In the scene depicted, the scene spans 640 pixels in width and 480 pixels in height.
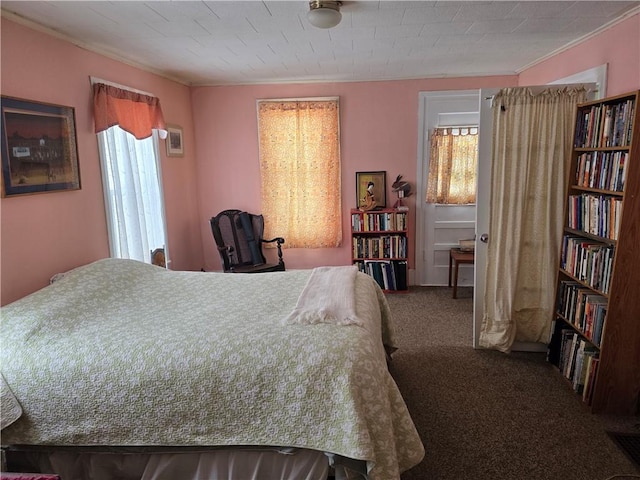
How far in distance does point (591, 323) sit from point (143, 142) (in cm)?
365

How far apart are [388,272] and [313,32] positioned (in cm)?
268

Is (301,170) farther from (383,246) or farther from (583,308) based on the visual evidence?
(583,308)

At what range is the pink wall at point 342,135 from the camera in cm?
468

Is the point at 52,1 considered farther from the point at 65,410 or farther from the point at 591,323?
the point at 591,323

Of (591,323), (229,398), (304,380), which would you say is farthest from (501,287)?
(229,398)

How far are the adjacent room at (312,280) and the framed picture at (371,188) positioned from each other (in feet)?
3.39

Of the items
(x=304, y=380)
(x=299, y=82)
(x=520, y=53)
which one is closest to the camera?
(x=304, y=380)

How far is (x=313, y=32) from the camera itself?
2828 mm

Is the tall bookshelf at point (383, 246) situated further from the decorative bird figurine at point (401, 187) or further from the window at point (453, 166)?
the window at point (453, 166)

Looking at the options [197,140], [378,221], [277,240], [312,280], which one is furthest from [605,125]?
[197,140]

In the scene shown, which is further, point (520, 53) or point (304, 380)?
point (520, 53)

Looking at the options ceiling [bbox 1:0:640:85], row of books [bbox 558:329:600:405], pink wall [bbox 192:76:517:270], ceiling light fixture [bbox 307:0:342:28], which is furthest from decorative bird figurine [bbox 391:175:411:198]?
ceiling light fixture [bbox 307:0:342:28]

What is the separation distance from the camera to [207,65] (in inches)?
149

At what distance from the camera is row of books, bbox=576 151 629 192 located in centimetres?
235
